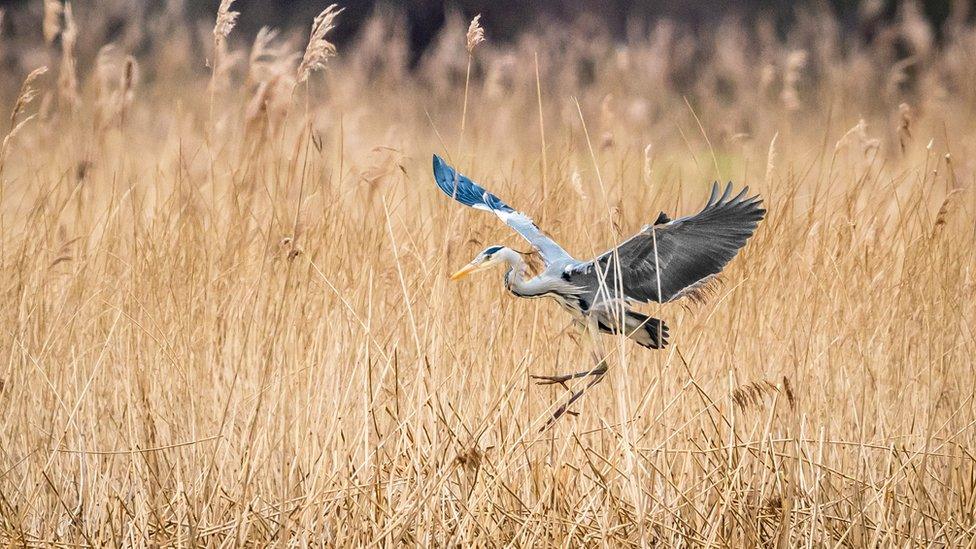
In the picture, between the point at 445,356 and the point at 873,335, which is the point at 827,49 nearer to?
the point at 873,335

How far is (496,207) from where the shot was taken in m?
3.34

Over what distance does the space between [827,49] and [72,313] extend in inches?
207

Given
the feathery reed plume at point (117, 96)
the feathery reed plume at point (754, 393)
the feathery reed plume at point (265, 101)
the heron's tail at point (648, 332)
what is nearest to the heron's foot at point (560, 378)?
the heron's tail at point (648, 332)

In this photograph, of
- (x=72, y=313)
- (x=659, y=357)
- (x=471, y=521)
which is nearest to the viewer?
(x=471, y=521)

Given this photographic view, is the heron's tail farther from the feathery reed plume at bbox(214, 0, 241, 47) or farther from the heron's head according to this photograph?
the feathery reed plume at bbox(214, 0, 241, 47)

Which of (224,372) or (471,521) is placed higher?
(224,372)

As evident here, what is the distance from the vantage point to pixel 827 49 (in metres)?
7.35

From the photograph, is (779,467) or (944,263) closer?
(779,467)

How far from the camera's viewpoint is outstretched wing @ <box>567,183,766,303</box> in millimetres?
2764

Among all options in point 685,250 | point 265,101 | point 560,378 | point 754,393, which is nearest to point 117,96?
point 265,101

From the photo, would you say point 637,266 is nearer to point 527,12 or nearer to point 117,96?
point 117,96

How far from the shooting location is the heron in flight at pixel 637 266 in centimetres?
277

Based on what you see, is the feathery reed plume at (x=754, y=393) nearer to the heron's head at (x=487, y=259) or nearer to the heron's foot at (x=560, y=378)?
the heron's foot at (x=560, y=378)

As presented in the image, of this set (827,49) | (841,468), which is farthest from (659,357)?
(827,49)
